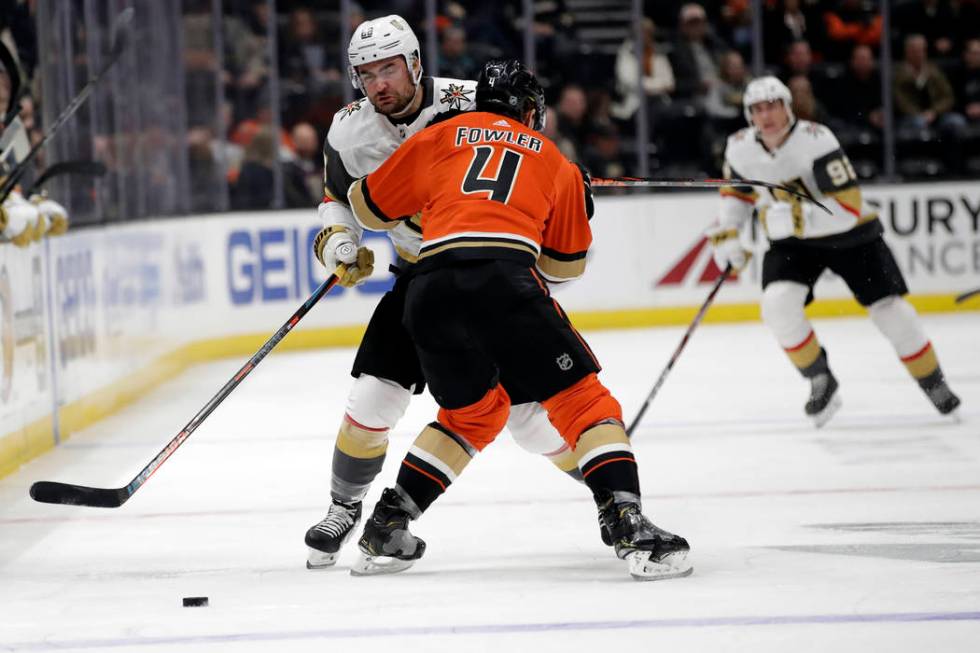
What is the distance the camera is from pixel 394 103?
338 cm

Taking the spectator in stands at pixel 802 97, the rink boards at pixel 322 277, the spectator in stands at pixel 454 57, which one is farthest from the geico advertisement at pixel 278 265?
the spectator in stands at pixel 802 97

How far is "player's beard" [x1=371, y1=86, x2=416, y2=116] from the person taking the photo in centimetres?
337

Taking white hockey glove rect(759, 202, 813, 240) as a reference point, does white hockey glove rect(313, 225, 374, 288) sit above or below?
above

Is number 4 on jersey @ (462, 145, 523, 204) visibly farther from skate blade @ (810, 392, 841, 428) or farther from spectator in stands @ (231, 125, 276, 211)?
spectator in stands @ (231, 125, 276, 211)

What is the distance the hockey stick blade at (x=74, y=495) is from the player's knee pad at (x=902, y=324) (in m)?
3.03

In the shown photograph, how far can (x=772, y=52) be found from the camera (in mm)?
9781

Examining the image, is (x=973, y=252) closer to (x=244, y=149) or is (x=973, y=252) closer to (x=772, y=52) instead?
(x=772, y=52)

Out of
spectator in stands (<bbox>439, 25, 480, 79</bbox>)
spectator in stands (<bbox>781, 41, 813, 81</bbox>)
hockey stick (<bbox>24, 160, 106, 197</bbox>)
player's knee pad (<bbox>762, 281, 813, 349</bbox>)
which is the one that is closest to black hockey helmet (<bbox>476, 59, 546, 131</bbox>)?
hockey stick (<bbox>24, 160, 106, 197</bbox>)

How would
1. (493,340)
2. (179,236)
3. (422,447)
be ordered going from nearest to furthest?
1. (493,340)
2. (422,447)
3. (179,236)

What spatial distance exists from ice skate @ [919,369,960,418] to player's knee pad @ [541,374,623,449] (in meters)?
2.58

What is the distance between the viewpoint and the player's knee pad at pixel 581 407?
3107 mm

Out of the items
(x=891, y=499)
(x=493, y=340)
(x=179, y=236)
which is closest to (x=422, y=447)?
(x=493, y=340)

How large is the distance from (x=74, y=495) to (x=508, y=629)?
3.45ft

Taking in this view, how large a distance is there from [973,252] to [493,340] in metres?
6.68
